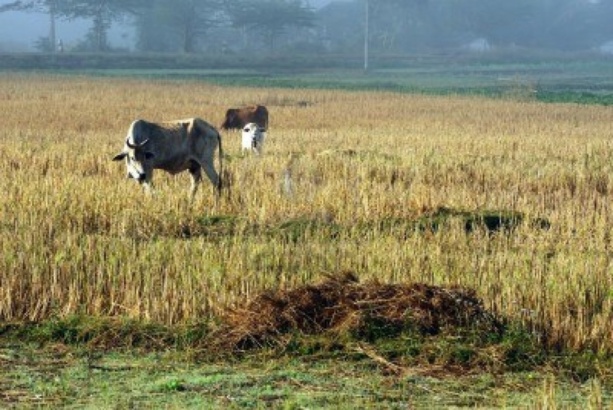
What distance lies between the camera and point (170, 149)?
1450cm

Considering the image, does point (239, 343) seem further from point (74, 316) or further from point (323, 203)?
point (323, 203)

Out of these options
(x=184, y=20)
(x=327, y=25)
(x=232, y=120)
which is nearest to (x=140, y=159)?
(x=232, y=120)

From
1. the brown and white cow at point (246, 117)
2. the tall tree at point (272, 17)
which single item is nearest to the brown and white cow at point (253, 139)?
the brown and white cow at point (246, 117)

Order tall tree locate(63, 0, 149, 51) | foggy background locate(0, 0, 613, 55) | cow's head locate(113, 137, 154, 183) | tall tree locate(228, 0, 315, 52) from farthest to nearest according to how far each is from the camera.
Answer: tall tree locate(228, 0, 315, 52)
foggy background locate(0, 0, 613, 55)
tall tree locate(63, 0, 149, 51)
cow's head locate(113, 137, 154, 183)

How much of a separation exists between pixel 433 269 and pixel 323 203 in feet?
11.8

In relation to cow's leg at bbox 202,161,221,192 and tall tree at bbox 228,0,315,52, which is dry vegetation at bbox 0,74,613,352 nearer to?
cow's leg at bbox 202,161,221,192

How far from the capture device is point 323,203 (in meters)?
12.8

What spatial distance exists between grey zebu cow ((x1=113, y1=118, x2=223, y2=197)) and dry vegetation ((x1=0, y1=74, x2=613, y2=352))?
27 centimetres

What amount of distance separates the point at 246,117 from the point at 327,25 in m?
127

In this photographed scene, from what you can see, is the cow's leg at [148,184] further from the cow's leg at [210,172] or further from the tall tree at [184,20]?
the tall tree at [184,20]

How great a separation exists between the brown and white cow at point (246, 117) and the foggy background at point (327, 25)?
214ft

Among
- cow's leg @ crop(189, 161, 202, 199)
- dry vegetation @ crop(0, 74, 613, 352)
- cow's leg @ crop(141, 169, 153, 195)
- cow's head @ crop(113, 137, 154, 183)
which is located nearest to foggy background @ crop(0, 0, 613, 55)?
dry vegetation @ crop(0, 74, 613, 352)

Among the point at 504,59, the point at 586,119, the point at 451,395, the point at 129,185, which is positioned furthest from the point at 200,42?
the point at 451,395

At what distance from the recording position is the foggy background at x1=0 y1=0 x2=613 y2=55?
3917 inches
